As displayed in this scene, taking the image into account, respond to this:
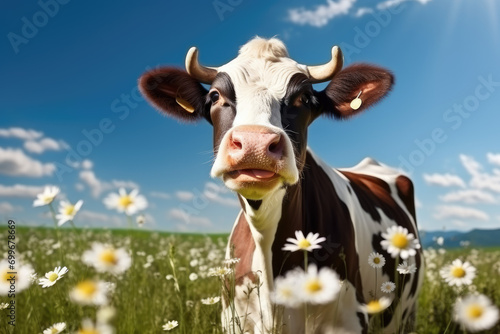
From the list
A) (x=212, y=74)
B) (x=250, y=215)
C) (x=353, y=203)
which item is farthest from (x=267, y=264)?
(x=212, y=74)

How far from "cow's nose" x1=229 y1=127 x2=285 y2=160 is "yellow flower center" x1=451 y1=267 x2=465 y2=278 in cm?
120

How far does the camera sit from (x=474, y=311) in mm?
2166

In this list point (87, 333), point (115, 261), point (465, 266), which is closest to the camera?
point (87, 333)

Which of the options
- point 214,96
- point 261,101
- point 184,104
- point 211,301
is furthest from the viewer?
point 184,104

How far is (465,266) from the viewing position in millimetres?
2852

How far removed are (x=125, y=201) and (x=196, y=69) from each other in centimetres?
210

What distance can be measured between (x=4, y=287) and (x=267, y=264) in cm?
190

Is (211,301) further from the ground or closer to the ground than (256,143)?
closer to the ground

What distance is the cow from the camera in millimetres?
3332

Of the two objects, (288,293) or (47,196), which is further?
(47,196)

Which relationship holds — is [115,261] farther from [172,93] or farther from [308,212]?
[172,93]

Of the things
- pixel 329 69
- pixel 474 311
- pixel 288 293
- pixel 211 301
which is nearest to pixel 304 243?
pixel 288 293

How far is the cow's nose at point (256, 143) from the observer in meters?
3.18

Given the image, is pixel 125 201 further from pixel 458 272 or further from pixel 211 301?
pixel 458 272
